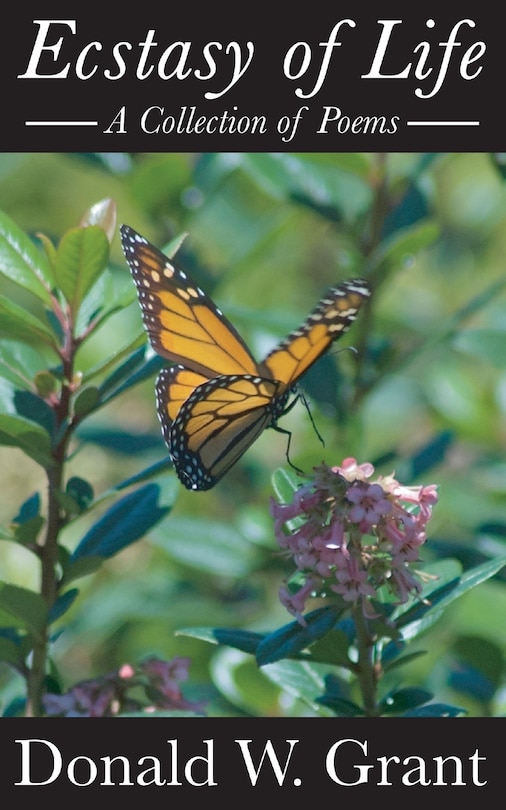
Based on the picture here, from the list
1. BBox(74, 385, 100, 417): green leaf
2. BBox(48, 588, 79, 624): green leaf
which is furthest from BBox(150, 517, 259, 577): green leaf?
BBox(74, 385, 100, 417): green leaf

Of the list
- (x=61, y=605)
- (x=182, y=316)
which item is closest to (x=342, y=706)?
(x=61, y=605)

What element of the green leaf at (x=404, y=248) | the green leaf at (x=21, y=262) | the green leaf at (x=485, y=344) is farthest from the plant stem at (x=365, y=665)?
the green leaf at (x=485, y=344)

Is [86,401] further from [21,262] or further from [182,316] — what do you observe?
[182,316]

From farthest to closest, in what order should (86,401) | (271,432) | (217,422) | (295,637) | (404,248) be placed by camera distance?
1. (271,432)
2. (404,248)
3. (217,422)
4. (86,401)
5. (295,637)

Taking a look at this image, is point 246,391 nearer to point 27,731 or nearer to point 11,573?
point 27,731

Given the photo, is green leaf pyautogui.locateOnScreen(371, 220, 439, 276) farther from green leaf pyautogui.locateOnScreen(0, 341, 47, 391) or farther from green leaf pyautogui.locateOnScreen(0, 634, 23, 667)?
green leaf pyautogui.locateOnScreen(0, 634, 23, 667)

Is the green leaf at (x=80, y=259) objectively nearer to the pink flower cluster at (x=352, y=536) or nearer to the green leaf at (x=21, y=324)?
the green leaf at (x=21, y=324)

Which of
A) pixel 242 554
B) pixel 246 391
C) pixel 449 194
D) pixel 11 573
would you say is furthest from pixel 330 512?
pixel 449 194
